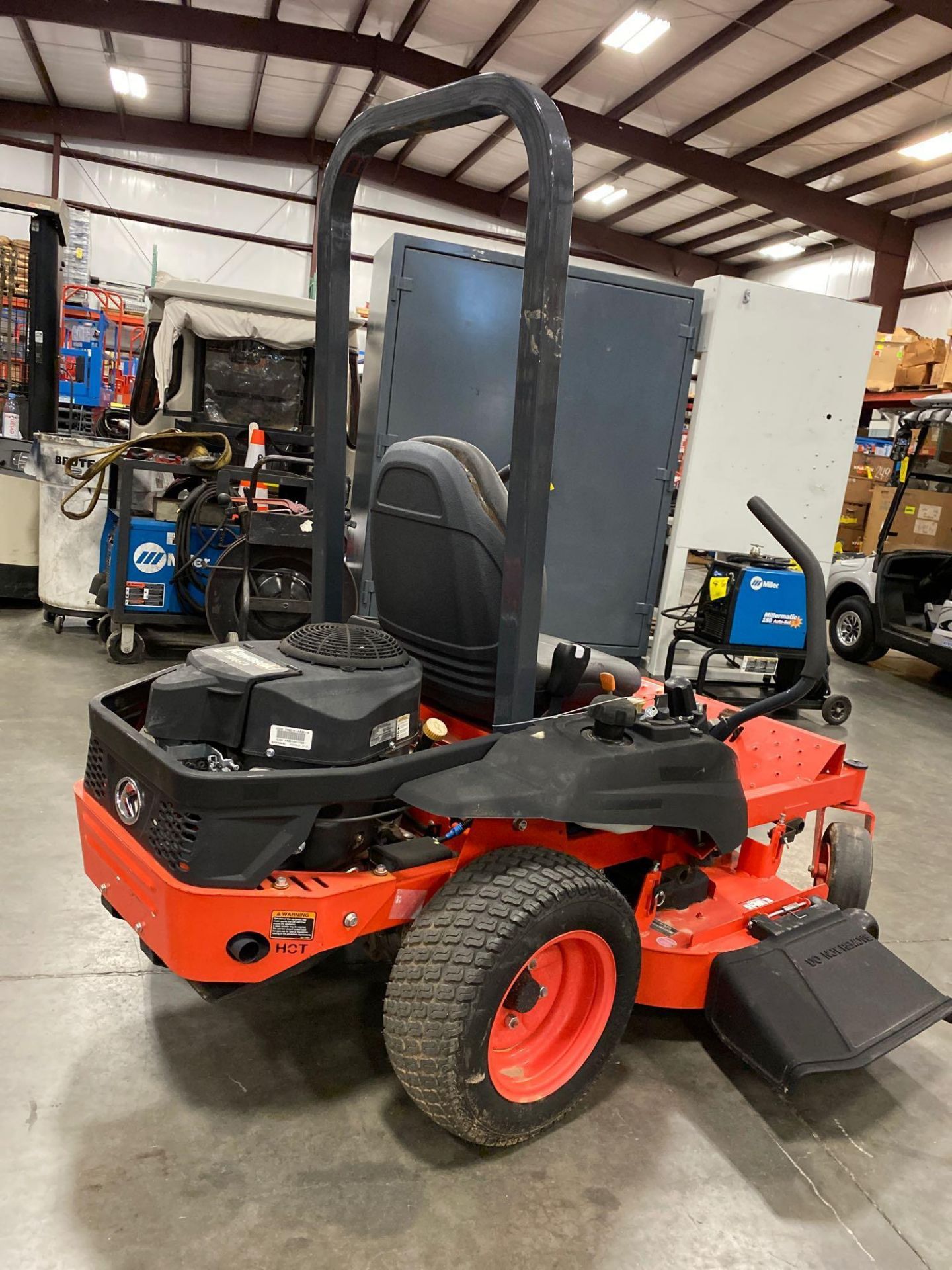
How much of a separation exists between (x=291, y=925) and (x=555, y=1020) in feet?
2.22

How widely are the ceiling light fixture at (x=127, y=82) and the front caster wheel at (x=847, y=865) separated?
13954 millimetres

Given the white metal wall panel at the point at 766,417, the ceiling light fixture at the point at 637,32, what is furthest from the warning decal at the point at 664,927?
the ceiling light fixture at the point at 637,32

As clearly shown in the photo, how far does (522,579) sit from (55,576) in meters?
4.56

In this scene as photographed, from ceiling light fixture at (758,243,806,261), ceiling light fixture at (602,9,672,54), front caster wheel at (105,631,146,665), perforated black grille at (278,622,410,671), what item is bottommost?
front caster wheel at (105,631,146,665)

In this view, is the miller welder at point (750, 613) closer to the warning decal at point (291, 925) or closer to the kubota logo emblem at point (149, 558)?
→ the kubota logo emblem at point (149, 558)

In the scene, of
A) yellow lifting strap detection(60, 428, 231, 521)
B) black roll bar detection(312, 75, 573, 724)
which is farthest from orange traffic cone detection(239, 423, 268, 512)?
black roll bar detection(312, 75, 573, 724)

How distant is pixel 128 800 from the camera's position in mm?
1813

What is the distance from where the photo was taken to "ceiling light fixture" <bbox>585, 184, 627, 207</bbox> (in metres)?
15.0

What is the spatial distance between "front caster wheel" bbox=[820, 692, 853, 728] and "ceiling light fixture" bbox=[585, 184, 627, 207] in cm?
1206

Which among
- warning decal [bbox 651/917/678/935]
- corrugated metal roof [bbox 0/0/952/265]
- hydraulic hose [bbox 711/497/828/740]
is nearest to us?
hydraulic hose [bbox 711/497/828/740]

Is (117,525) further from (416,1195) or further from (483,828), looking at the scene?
(416,1195)

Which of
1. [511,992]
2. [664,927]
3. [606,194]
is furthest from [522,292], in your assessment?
[606,194]

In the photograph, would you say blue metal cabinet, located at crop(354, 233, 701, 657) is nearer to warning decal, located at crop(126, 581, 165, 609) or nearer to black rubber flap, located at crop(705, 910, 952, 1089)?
warning decal, located at crop(126, 581, 165, 609)

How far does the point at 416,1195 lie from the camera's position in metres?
1.71
